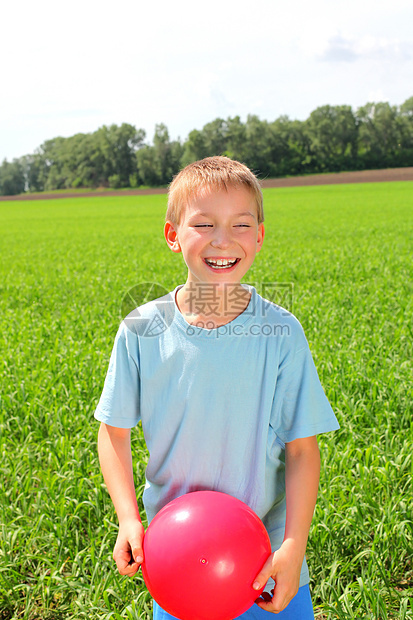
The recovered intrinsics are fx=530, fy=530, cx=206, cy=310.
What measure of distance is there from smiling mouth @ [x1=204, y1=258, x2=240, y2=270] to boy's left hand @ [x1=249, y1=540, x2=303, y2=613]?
0.85 meters

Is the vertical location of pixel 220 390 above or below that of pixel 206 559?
above

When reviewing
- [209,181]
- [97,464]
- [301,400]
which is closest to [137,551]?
[301,400]

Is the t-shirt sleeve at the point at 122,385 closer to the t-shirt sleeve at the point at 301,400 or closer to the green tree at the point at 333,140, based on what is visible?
the t-shirt sleeve at the point at 301,400


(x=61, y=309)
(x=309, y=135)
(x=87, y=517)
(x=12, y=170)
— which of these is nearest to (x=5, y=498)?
(x=87, y=517)

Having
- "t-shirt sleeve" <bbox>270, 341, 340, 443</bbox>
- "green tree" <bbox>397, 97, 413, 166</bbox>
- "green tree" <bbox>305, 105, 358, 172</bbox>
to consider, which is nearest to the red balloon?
"t-shirt sleeve" <bbox>270, 341, 340, 443</bbox>

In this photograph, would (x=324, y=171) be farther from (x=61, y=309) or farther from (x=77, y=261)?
(x=61, y=309)

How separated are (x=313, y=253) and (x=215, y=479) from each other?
12396 mm

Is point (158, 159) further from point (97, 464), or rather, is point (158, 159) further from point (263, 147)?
point (97, 464)

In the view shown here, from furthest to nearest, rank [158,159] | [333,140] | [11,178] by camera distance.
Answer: [11,178] < [158,159] < [333,140]

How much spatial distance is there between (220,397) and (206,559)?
0.45 m

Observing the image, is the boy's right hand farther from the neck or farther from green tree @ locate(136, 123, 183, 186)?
green tree @ locate(136, 123, 183, 186)

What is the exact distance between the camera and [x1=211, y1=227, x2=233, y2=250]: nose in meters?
1.62

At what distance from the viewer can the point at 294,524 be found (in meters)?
1.58

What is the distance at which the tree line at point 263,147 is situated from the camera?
86.5 meters
